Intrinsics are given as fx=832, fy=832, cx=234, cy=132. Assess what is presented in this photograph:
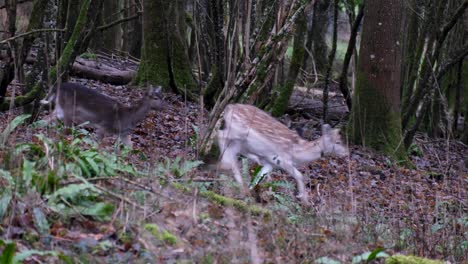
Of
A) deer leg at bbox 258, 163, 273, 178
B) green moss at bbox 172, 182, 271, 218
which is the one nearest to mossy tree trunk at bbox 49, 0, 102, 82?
deer leg at bbox 258, 163, 273, 178

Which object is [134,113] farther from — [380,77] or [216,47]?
[380,77]

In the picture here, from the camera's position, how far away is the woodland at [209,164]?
18.4ft

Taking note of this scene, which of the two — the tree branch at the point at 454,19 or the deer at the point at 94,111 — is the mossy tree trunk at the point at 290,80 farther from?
the deer at the point at 94,111

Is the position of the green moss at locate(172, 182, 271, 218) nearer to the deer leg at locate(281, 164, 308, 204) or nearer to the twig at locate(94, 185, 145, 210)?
the twig at locate(94, 185, 145, 210)

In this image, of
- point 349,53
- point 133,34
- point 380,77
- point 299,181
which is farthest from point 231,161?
point 133,34

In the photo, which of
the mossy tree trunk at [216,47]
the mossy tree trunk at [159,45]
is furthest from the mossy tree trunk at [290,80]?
the mossy tree trunk at [159,45]

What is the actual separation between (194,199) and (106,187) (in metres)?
0.76

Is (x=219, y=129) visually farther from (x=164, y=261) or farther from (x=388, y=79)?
(x=388, y=79)

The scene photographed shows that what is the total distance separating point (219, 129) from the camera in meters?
9.42

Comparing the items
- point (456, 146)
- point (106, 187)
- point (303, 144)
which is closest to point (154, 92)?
point (303, 144)

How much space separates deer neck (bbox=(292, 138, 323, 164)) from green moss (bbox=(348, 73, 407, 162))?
156 inches

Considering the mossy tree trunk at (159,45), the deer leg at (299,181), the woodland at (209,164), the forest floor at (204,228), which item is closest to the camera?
the forest floor at (204,228)

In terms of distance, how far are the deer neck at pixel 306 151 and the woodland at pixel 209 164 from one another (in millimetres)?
233

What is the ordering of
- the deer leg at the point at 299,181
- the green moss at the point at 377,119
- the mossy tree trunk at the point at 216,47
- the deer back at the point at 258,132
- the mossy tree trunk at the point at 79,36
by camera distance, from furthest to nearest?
1. the mossy tree trunk at the point at 216,47
2. the green moss at the point at 377,119
3. the mossy tree trunk at the point at 79,36
4. the deer back at the point at 258,132
5. the deer leg at the point at 299,181
